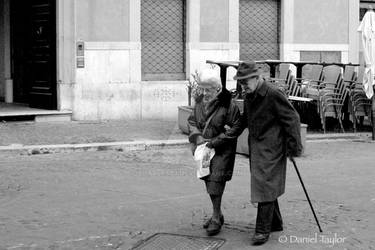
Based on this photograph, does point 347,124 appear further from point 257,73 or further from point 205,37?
point 257,73

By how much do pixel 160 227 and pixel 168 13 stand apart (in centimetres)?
1065

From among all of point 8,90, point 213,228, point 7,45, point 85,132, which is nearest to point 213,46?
point 85,132

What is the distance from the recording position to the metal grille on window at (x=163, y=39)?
56.3ft

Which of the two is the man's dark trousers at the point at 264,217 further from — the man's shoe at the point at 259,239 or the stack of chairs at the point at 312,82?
the stack of chairs at the point at 312,82

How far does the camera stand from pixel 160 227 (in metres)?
7.38

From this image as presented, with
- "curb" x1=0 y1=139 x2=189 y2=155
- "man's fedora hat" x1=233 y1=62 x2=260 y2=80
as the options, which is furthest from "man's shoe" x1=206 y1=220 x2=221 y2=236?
"curb" x1=0 y1=139 x2=189 y2=155

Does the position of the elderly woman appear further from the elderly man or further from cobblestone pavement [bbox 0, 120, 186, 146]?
cobblestone pavement [bbox 0, 120, 186, 146]

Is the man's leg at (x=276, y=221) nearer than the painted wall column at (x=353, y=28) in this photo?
Yes

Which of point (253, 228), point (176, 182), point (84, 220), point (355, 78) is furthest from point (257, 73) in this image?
point (355, 78)

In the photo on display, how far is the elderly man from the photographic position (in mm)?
6645

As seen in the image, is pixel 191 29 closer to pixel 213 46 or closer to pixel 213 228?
pixel 213 46

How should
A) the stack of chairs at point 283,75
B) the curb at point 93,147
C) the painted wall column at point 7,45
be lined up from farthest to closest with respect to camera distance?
the painted wall column at point 7,45 < the stack of chairs at point 283,75 < the curb at point 93,147

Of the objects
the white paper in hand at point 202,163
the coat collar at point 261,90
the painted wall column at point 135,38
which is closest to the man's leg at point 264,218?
the white paper in hand at point 202,163

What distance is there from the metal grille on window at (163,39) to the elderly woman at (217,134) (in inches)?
402
